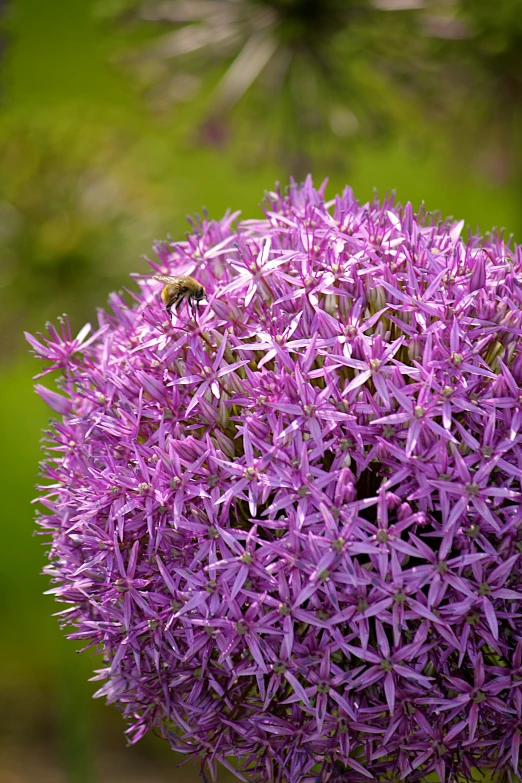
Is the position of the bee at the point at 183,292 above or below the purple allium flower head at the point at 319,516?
above

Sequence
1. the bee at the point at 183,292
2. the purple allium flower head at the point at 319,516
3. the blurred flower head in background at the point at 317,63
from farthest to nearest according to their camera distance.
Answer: the blurred flower head in background at the point at 317,63, the bee at the point at 183,292, the purple allium flower head at the point at 319,516

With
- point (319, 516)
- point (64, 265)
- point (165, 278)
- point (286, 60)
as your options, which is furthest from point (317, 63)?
point (319, 516)

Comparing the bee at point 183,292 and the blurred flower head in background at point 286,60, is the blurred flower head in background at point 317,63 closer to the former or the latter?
the blurred flower head in background at point 286,60

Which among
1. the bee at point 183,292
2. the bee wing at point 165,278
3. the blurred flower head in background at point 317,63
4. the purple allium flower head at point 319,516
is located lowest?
the purple allium flower head at point 319,516

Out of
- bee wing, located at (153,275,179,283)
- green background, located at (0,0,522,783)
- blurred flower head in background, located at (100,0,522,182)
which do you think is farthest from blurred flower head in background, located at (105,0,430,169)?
bee wing, located at (153,275,179,283)

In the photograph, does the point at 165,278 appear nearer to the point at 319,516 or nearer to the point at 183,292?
the point at 183,292

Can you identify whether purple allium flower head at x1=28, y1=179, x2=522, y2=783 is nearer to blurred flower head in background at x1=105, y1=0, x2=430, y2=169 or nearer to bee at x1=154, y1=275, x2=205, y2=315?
bee at x1=154, y1=275, x2=205, y2=315

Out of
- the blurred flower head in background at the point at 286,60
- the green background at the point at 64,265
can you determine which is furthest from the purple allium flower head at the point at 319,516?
the blurred flower head in background at the point at 286,60
